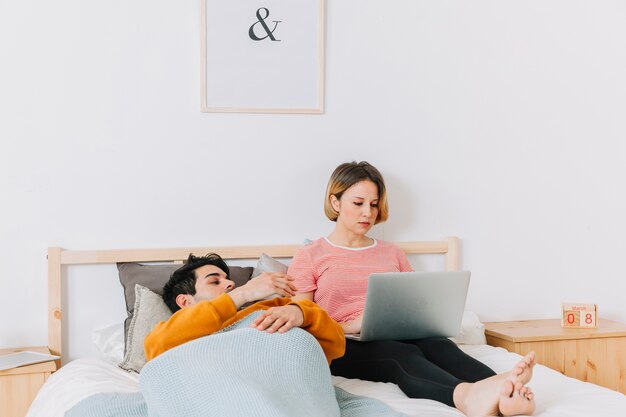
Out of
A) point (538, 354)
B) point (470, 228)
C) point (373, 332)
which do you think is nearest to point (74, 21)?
point (373, 332)

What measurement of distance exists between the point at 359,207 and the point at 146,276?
28.5 inches

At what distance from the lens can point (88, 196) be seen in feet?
8.43

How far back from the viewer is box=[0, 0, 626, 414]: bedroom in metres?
2.53

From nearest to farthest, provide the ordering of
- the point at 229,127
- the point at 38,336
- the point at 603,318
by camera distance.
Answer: the point at 38,336, the point at 229,127, the point at 603,318

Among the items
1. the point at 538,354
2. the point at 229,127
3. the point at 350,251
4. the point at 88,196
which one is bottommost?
the point at 538,354

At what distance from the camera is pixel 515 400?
1.69 meters

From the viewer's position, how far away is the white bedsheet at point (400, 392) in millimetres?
1777

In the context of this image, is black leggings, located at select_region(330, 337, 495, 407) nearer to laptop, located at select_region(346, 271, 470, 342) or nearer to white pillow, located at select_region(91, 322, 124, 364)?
laptop, located at select_region(346, 271, 470, 342)

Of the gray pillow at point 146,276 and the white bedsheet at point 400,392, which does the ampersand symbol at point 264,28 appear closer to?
the gray pillow at point 146,276

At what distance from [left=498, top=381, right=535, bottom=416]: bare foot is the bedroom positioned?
119 centimetres

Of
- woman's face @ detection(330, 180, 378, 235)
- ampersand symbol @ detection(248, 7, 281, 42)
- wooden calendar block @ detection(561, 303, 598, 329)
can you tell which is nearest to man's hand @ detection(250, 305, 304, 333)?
woman's face @ detection(330, 180, 378, 235)

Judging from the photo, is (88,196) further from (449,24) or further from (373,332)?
(449,24)

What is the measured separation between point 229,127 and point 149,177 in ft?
1.06

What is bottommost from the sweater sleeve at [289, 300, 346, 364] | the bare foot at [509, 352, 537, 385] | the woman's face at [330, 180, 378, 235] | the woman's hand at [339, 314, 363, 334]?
the woman's hand at [339, 314, 363, 334]
